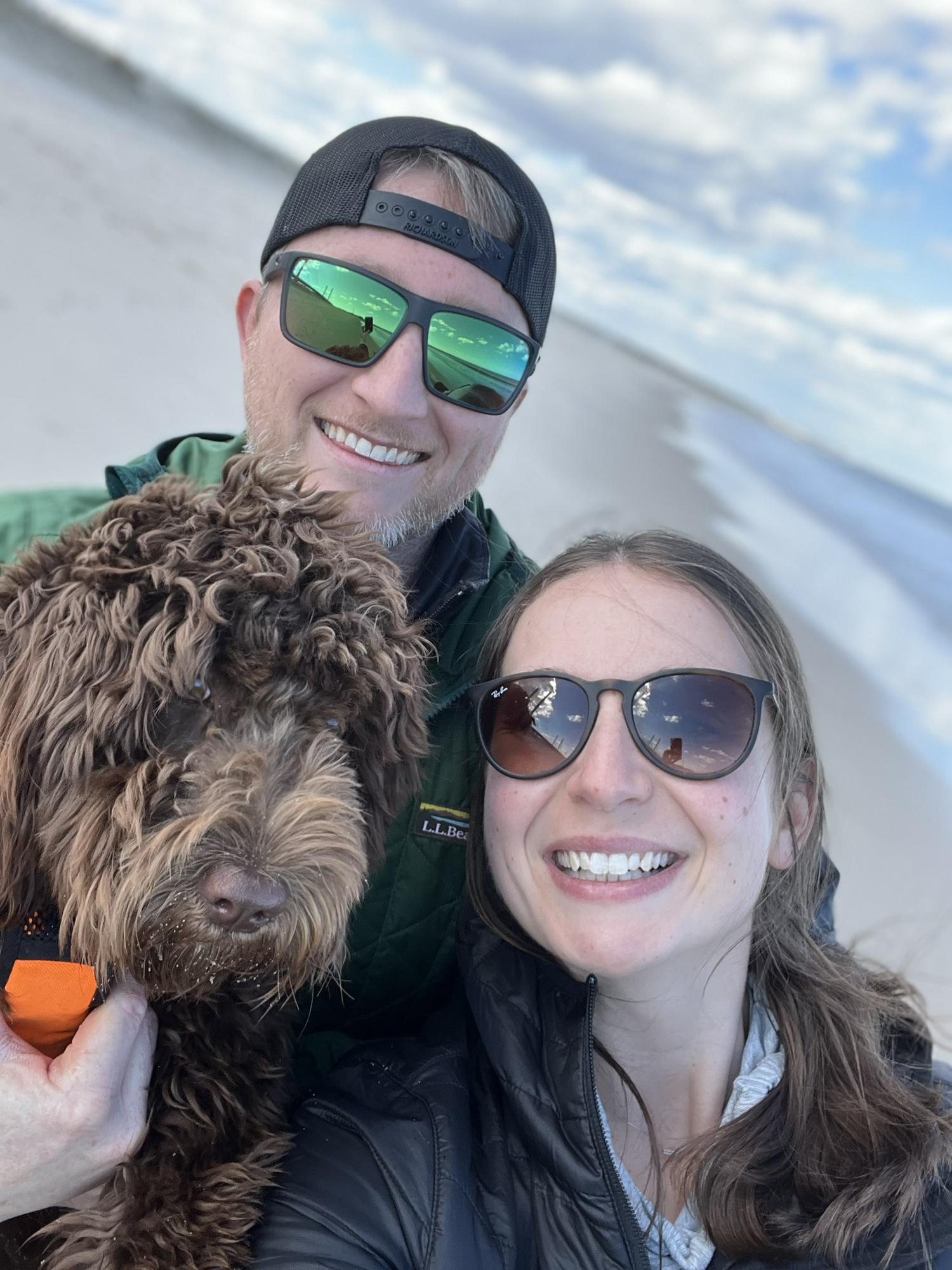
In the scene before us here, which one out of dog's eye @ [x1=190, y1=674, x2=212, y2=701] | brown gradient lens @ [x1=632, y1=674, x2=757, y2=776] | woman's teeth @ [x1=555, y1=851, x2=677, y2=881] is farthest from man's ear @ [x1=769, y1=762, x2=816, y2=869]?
dog's eye @ [x1=190, y1=674, x2=212, y2=701]

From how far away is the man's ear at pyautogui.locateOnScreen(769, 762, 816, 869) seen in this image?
255 cm

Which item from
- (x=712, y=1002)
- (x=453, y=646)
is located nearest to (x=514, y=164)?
(x=453, y=646)

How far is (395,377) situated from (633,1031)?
1.90 m

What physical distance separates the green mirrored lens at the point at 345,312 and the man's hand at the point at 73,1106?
1876mm

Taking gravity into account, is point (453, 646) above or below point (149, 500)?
below

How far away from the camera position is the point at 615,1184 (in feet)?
6.84

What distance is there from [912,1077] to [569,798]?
1214 millimetres

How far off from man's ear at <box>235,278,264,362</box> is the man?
3cm

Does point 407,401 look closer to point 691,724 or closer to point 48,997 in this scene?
point 691,724

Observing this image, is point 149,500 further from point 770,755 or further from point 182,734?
point 770,755

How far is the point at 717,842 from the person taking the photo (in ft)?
7.36

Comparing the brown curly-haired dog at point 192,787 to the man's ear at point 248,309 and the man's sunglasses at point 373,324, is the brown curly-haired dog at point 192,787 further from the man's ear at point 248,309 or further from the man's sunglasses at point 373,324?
the man's ear at point 248,309

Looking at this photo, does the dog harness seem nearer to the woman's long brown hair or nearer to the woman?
the woman

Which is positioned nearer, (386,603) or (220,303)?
(386,603)
